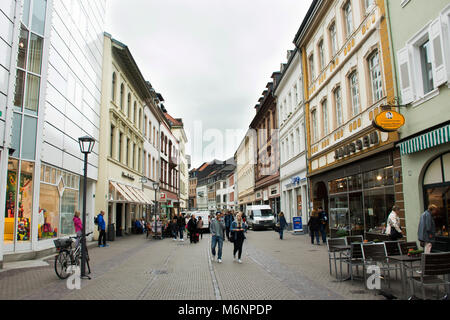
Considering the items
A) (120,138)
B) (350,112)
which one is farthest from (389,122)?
(120,138)

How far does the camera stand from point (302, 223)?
87.3 ft

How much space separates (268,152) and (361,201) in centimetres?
2405

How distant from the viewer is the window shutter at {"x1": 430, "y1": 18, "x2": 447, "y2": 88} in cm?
1027

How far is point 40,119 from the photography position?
14070 millimetres

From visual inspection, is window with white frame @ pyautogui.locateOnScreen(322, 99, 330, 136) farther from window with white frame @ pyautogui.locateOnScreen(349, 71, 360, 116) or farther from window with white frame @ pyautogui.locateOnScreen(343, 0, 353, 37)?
window with white frame @ pyautogui.locateOnScreen(343, 0, 353, 37)

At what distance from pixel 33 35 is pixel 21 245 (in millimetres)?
7808

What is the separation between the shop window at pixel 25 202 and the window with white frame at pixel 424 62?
13442 mm

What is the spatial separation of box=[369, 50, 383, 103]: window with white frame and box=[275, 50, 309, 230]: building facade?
1003 cm

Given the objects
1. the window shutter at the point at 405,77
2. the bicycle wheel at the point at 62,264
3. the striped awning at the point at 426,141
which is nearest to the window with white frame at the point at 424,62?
the window shutter at the point at 405,77

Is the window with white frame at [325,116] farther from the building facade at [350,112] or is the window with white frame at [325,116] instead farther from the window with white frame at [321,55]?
the window with white frame at [321,55]

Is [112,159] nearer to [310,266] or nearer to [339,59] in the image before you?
[339,59]

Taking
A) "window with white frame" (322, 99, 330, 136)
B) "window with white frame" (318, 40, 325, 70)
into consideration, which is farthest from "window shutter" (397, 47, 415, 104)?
"window with white frame" (318, 40, 325, 70)

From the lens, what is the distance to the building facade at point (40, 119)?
38.9 feet
